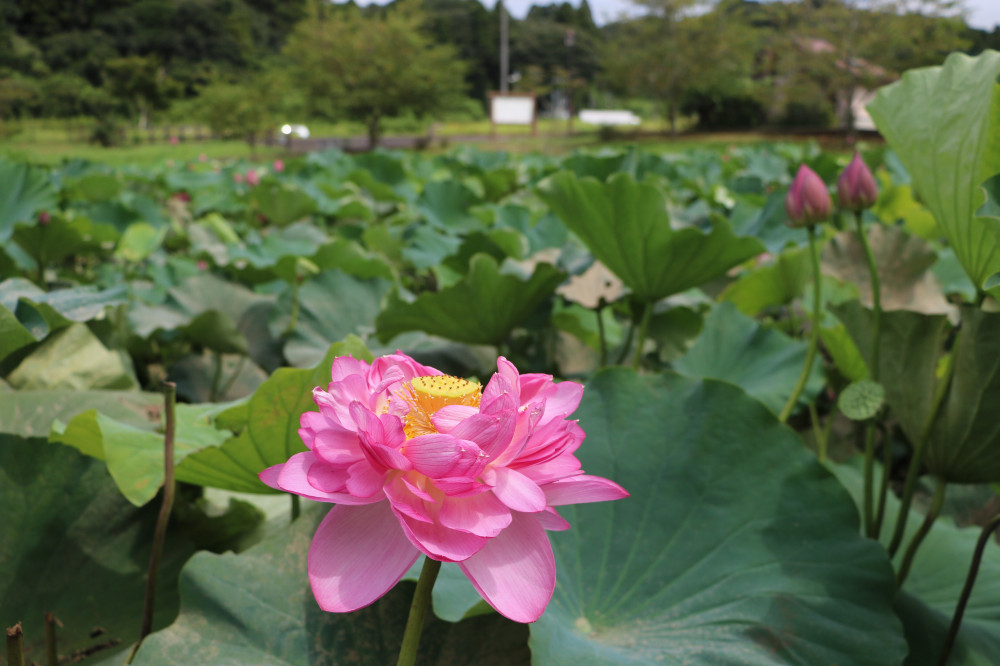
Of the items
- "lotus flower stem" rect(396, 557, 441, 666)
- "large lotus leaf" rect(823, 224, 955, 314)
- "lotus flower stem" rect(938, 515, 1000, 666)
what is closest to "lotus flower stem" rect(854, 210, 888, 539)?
"lotus flower stem" rect(938, 515, 1000, 666)

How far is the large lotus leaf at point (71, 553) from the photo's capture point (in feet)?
2.03

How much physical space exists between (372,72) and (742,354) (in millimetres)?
16839

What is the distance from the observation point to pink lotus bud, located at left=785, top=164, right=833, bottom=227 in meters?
0.94

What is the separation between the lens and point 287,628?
1.68 ft

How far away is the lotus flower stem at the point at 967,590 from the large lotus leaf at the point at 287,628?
43cm

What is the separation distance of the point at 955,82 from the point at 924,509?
85 centimetres

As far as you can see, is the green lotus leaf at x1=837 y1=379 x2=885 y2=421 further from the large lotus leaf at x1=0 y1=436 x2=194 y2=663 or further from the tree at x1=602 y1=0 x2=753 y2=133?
the tree at x1=602 y1=0 x2=753 y2=133

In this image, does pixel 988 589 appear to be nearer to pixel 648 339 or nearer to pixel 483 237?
pixel 648 339

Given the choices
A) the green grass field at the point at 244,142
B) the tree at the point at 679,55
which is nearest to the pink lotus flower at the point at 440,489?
the green grass field at the point at 244,142

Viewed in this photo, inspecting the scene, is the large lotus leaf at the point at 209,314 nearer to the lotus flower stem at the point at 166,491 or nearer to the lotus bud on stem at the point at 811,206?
the lotus flower stem at the point at 166,491

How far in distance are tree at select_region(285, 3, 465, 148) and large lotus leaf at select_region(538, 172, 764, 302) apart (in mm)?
15529

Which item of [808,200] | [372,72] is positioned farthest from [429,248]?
[372,72]

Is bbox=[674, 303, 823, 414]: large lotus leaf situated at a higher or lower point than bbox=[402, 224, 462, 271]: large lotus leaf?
lower

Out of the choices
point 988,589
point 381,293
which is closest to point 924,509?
point 988,589
